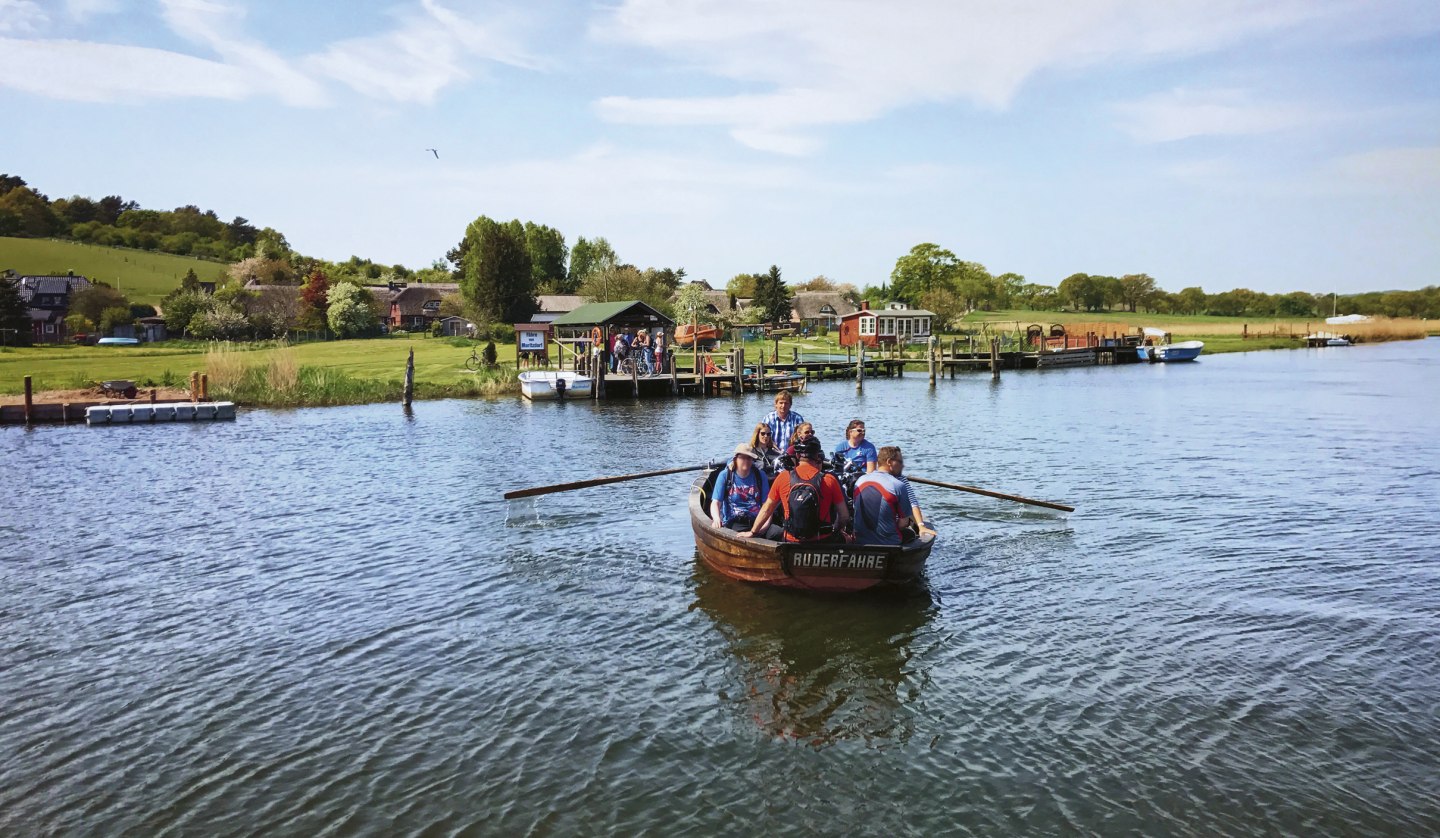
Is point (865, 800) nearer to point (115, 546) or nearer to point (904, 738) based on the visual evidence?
point (904, 738)

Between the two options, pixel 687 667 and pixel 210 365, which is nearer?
pixel 687 667

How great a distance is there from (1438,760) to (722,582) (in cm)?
879

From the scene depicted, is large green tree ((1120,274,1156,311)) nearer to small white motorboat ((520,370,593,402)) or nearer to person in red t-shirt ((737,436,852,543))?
Result: small white motorboat ((520,370,593,402))

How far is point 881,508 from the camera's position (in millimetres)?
12992

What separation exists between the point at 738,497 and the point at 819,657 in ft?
11.5

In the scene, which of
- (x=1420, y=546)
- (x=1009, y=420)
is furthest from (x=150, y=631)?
(x=1009, y=420)

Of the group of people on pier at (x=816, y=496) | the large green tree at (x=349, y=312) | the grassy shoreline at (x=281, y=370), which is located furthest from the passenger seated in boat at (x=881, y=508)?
the large green tree at (x=349, y=312)

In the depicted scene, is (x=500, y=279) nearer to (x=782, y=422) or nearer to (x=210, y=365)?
(x=210, y=365)

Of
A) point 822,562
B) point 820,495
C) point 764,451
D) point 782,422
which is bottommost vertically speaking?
point 822,562

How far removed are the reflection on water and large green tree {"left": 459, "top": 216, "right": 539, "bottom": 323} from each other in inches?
3329

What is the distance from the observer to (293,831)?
778 centimetres

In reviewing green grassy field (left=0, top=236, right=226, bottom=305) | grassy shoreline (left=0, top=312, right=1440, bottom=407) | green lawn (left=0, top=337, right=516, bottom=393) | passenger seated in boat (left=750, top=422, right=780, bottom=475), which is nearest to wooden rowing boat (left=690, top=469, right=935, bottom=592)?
passenger seated in boat (left=750, top=422, right=780, bottom=475)

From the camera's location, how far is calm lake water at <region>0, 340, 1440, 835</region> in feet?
26.9

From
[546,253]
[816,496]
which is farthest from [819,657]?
[546,253]
